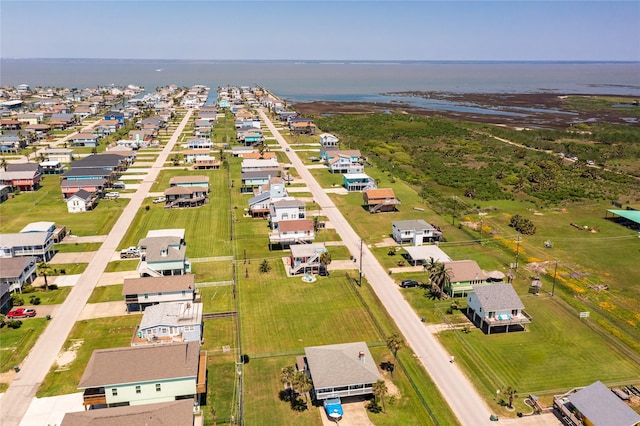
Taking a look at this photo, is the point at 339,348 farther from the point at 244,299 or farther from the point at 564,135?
the point at 564,135

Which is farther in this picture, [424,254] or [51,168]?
[51,168]

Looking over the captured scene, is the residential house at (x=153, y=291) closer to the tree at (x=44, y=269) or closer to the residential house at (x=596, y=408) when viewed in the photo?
the tree at (x=44, y=269)

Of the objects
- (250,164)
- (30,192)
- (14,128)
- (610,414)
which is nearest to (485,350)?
(610,414)

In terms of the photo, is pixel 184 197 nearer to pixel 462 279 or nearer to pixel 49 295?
A: pixel 49 295

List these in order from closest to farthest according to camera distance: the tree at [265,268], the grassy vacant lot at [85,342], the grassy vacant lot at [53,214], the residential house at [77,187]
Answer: the grassy vacant lot at [85,342], the tree at [265,268], the grassy vacant lot at [53,214], the residential house at [77,187]

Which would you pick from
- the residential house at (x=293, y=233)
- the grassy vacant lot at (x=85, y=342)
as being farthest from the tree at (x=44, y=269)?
the residential house at (x=293, y=233)

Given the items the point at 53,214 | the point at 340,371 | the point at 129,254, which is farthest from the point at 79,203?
the point at 340,371
